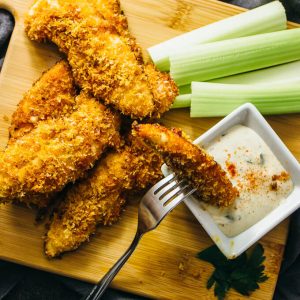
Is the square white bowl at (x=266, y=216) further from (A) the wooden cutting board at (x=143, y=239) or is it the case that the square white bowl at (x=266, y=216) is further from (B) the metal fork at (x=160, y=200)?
(A) the wooden cutting board at (x=143, y=239)

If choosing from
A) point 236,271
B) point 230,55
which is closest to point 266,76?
point 230,55

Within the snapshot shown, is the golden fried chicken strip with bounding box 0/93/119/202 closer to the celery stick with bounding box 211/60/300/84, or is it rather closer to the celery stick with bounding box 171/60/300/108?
the celery stick with bounding box 171/60/300/108

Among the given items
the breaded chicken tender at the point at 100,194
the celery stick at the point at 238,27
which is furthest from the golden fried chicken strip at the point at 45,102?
the celery stick at the point at 238,27

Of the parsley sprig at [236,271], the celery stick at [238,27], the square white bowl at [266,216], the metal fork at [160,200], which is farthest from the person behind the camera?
the celery stick at [238,27]

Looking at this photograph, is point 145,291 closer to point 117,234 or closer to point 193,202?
point 117,234

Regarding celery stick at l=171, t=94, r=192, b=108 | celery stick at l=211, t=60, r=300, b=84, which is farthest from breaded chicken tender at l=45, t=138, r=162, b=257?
celery stick at l=211, t=60, r=300, b=84

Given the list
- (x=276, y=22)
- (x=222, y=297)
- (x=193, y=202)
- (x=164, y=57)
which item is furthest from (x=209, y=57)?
(x=222, y=297)
